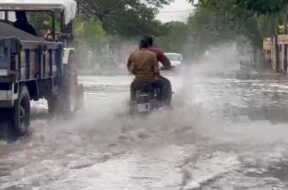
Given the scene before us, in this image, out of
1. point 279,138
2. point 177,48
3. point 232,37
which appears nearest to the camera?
point 279,138

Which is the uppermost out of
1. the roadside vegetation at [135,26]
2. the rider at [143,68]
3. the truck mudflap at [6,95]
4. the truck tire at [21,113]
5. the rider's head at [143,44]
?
the roadside vegetation at [135,26]

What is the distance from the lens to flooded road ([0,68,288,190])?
29.8 ft


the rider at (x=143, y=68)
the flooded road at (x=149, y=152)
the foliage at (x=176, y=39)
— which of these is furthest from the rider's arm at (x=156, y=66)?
the foliage at (x=176, y=39)

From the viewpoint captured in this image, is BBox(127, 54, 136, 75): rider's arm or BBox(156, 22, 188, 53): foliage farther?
BBox(156, 22, 188, 53): foliage

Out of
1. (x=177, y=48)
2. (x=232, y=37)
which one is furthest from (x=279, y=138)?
(x=177, y=48)

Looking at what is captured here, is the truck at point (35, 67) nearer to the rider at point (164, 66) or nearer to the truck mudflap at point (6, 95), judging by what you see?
Answer: the truck mudflap at point (6, 95)

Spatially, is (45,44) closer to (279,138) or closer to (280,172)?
(279,138)

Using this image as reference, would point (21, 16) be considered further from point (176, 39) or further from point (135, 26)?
point (176, 39)

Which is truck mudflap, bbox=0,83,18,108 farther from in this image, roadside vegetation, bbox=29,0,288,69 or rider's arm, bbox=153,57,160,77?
roadside vegetation, bbox=29,0,288,69

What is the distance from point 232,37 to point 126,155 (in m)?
71.8

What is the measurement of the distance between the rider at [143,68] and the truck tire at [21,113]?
7.85 feet

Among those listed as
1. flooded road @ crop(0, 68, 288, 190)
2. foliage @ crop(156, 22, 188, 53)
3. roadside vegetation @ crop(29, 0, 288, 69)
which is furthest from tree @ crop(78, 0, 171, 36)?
flooded road @ crop(0, 68, 288, 190)

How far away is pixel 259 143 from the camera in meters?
12.6

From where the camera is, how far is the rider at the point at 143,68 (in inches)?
595
